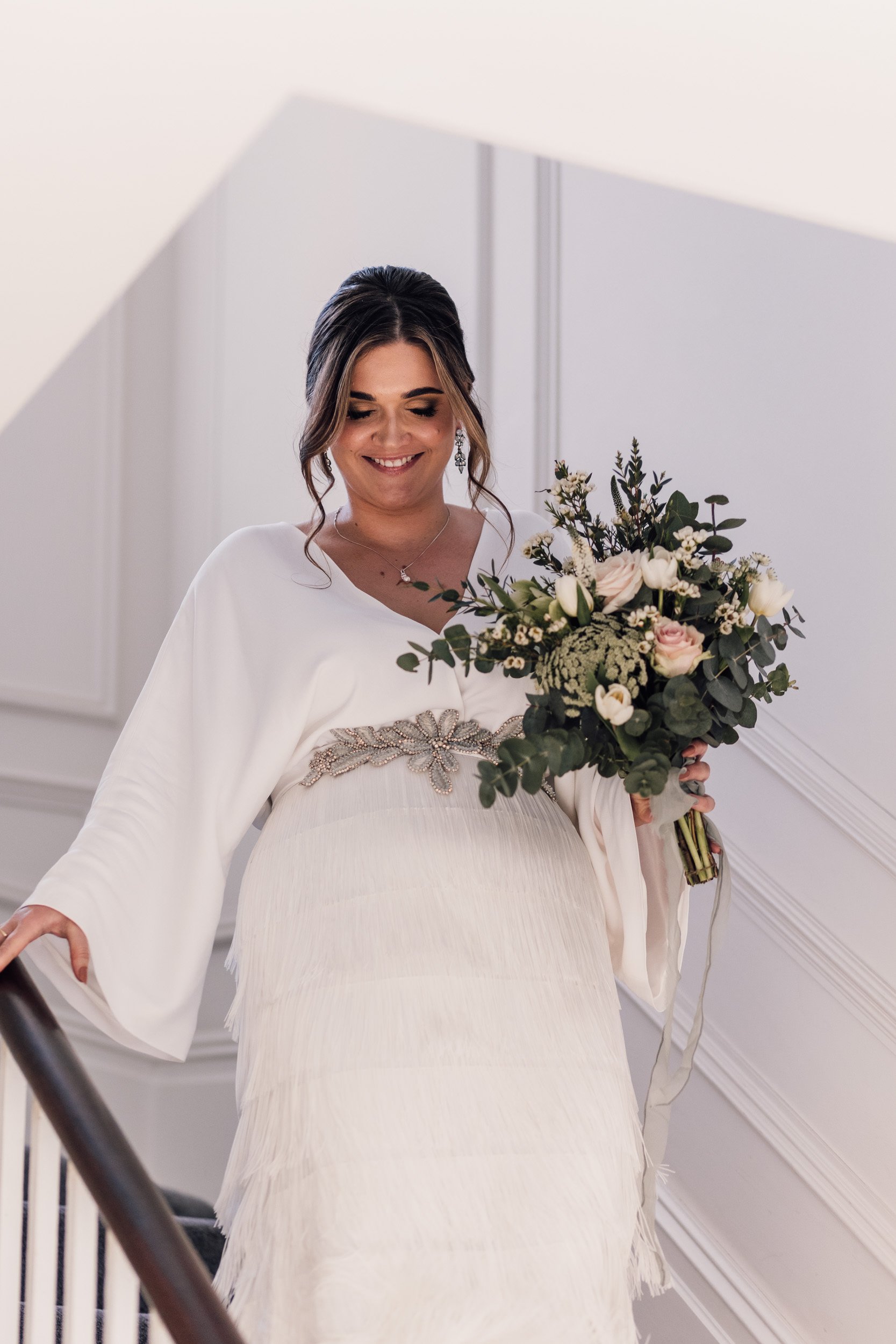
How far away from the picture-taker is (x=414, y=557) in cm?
247

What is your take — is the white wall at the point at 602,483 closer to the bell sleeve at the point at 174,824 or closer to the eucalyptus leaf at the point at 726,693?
the eucalyptus leaf at the point at 726,693

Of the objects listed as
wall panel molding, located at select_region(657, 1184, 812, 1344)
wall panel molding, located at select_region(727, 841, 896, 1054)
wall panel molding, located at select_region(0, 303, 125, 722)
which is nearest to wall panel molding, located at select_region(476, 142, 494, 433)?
wall panel molding, located at select_region(0, 303, 125, 722)

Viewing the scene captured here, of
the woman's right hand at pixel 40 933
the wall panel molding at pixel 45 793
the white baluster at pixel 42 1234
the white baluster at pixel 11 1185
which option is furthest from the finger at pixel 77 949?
the wall panel molding at pixel 45 793

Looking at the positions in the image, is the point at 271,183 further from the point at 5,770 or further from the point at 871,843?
the point at 871,843

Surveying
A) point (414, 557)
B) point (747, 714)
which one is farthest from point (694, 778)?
point (414, 557)

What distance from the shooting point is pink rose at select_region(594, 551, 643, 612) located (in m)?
1.93

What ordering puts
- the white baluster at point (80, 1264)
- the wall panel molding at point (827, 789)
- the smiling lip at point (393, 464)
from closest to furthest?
1. the white baluster at point (80, 1264)
2. the smiling lip at point (393, 464)
3. the wall panel molding at point (827, 789)

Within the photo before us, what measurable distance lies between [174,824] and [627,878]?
77cm

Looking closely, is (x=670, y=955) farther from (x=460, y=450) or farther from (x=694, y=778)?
(x=460, y=450)

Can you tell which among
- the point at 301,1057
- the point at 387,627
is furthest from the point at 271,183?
the point at 301,1057

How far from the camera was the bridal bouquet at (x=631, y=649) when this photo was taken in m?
1.86

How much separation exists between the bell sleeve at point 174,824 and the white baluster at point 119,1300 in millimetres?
590

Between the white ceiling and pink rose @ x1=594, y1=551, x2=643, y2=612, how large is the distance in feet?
4.97

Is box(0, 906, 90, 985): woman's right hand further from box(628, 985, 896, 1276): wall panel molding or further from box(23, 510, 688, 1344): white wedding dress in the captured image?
box(628, 985, 896, 1276): wall panel molding
